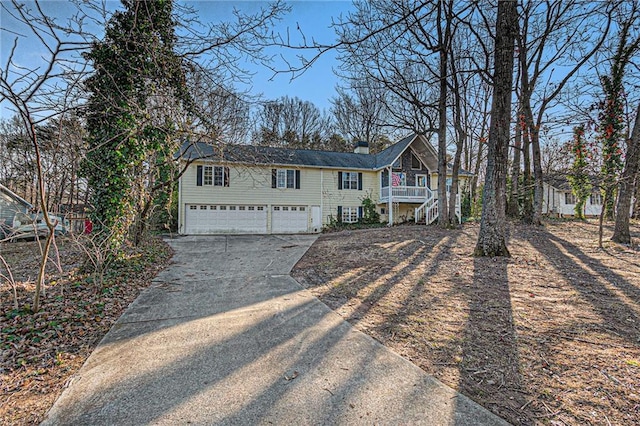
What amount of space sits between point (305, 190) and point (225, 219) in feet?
16.6

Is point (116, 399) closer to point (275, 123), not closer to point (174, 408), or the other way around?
point (174, 408)

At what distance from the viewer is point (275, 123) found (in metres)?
27.6

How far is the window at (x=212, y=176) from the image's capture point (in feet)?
54.7

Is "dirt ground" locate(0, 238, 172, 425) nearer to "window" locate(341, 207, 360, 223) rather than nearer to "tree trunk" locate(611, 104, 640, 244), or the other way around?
"tree trunk" locate(611, 104, 640, 244)

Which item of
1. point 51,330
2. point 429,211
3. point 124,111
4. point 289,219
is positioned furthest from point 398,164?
point 51,330

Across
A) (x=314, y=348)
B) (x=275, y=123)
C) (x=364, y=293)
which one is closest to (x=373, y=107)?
(x=275, y=123)

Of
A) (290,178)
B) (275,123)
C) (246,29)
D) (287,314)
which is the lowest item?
(287,314)

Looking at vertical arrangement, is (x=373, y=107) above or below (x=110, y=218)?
above

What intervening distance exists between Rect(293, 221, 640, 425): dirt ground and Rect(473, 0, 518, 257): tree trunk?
2.15 feet

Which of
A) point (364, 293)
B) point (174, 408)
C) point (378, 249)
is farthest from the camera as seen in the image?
point (378, 249)

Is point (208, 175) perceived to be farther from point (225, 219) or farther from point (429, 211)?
point (429, 211)

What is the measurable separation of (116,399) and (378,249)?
8151mm

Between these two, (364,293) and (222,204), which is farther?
(222,204)

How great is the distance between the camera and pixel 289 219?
18.4 meters
